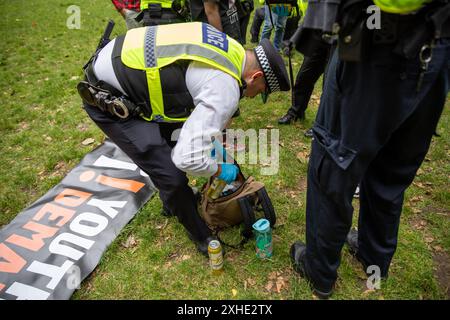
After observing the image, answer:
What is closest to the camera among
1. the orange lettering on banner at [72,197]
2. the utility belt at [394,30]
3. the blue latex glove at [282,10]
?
the utility belt at [394,30]

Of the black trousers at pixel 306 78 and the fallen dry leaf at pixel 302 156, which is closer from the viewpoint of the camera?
the black trousers at pixel 306 78

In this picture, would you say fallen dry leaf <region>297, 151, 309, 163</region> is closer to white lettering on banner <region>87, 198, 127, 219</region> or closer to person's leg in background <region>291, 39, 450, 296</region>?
person's leg in background <region>291, 39, 450, 296</region>

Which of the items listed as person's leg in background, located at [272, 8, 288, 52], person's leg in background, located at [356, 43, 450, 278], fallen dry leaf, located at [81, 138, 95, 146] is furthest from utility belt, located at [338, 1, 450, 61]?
person's leg in background, located at [272, 8, 288, 52]

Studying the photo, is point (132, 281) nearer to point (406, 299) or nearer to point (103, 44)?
point (103, 44)

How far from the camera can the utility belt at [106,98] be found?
6.92 feet

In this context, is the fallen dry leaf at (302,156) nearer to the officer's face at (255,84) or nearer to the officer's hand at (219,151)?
→ the officer's hand at (219,151)

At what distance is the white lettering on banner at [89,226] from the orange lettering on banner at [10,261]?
45 cm

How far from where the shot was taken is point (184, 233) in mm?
2811

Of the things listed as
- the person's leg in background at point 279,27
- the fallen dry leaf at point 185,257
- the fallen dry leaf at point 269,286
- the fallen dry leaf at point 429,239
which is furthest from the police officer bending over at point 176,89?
the person's leg in background at point 279,27

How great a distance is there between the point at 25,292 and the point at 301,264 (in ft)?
6.70

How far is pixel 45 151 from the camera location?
12.9ft

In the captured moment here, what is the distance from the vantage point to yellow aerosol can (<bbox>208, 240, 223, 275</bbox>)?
2.31 meters

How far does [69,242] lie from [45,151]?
1707mm
